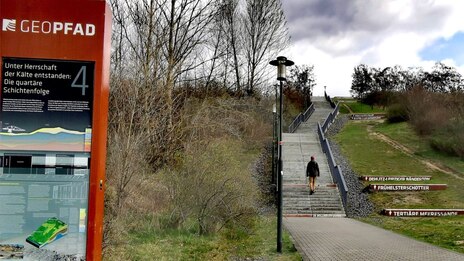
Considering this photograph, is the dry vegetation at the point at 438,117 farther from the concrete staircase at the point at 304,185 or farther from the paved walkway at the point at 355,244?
the paved walkway at the point at 355,244

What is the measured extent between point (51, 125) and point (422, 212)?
1740 cm

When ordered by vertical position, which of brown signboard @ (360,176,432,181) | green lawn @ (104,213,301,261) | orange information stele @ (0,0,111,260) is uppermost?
orange information stele @ (0,0,111,260)

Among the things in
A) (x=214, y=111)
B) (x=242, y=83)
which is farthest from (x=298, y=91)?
(x=214, y=111)

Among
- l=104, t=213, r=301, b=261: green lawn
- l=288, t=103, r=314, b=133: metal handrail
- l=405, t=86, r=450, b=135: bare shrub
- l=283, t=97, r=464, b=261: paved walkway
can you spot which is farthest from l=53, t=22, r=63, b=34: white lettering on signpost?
l=288, t=103, r=314, b=133: metal handrail

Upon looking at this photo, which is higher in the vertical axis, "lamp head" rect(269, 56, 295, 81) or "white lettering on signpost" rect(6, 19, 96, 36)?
"lamp head" rect(269, 56, 295, 81)

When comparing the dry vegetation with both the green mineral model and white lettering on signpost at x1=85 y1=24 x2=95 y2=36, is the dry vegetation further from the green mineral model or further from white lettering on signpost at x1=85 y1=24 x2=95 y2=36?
the green mineral model

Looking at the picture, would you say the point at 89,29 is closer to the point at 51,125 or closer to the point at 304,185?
the point at 51,125

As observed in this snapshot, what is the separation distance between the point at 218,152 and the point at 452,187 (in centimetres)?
1484

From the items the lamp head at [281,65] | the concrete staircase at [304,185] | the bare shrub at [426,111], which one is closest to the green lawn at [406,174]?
the bare shrub at [426,111]

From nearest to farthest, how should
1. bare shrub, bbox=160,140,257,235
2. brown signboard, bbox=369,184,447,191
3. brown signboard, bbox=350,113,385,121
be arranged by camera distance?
bare shrub, bbox=160,140,257,235, brown signboard, bbox=369,184,447,191, brown signboard, bbox=350,113,385,121

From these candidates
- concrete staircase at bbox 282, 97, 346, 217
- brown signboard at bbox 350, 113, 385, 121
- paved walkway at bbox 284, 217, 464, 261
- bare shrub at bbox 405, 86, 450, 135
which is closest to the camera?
paved walkway at bbox 284, 217, 464, 261

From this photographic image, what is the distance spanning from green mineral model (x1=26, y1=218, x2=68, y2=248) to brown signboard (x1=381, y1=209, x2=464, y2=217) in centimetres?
1662

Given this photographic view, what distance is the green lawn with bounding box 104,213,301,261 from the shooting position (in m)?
8.59

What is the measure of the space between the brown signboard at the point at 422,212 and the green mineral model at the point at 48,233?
1662cm
